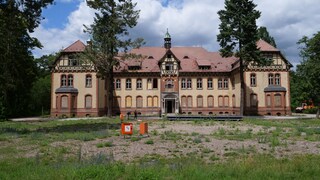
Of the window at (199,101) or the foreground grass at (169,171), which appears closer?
the foreground grass at (169,171)

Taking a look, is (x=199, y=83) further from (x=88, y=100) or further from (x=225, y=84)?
(x=88, y=100)

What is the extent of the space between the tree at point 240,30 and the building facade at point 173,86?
8646 mm

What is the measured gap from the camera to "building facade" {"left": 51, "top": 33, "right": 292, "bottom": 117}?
4494 centimetres

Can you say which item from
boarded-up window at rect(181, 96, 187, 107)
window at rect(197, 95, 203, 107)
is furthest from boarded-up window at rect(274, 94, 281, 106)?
boarded-up window at rect(181, 96, 187, 107)

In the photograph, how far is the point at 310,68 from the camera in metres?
34.7

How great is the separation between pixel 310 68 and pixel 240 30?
8.43m

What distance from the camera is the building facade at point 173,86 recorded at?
147ft

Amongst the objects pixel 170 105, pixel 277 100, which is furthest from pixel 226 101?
pixel 170 105

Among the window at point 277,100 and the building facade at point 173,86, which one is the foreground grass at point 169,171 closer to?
the building facade at point 173,86

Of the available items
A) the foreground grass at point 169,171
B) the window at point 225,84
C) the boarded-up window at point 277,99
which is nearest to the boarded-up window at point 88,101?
the window at point 225,84

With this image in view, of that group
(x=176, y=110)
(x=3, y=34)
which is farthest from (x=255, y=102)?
(x=3, y=34)

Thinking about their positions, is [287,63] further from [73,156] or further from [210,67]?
[73,156]

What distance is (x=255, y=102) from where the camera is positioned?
45250 mm

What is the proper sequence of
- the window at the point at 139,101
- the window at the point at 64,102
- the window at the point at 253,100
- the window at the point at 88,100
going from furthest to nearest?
the window at the point at 139,101 < the window at the point at 88,100 < the window at the point at 253,100 < the window at the point at 64,102
